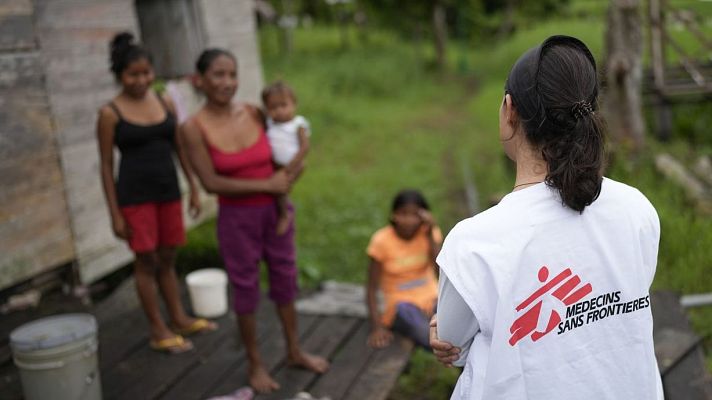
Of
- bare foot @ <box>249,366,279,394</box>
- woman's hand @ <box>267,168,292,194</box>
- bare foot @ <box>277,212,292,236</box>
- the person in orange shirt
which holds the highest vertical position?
woman's hand @ <box>267,168,292,194</box>

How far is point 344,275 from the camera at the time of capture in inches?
253

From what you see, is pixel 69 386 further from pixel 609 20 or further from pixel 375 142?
pixel 375 142

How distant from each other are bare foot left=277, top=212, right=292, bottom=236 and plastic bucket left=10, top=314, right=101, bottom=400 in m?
1.03

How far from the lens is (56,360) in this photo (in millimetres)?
3338

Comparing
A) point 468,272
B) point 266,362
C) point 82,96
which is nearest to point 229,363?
point 266,362

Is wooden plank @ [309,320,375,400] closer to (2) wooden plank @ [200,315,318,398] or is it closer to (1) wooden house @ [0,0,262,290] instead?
(2) wooden plank @ [200,315,318,398]

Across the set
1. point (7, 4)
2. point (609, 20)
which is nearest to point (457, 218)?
point (609, 20)

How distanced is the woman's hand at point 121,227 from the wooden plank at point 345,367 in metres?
1.34

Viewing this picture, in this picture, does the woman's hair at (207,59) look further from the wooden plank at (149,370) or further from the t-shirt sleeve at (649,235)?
the t-shirt sleeve at (649,235)

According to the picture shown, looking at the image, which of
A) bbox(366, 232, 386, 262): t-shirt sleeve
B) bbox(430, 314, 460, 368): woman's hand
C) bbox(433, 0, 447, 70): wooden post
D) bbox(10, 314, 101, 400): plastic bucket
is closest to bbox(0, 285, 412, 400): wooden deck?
bbox(10, 314, 101, 400): plastic bucket

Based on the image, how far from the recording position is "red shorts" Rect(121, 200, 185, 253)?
4043mm

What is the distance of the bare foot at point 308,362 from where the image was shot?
13.2 ft

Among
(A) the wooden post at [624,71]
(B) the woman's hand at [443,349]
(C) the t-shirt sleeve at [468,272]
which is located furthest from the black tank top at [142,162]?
(A) the wooden post at [624,71]

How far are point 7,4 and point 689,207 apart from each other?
20.1ft
